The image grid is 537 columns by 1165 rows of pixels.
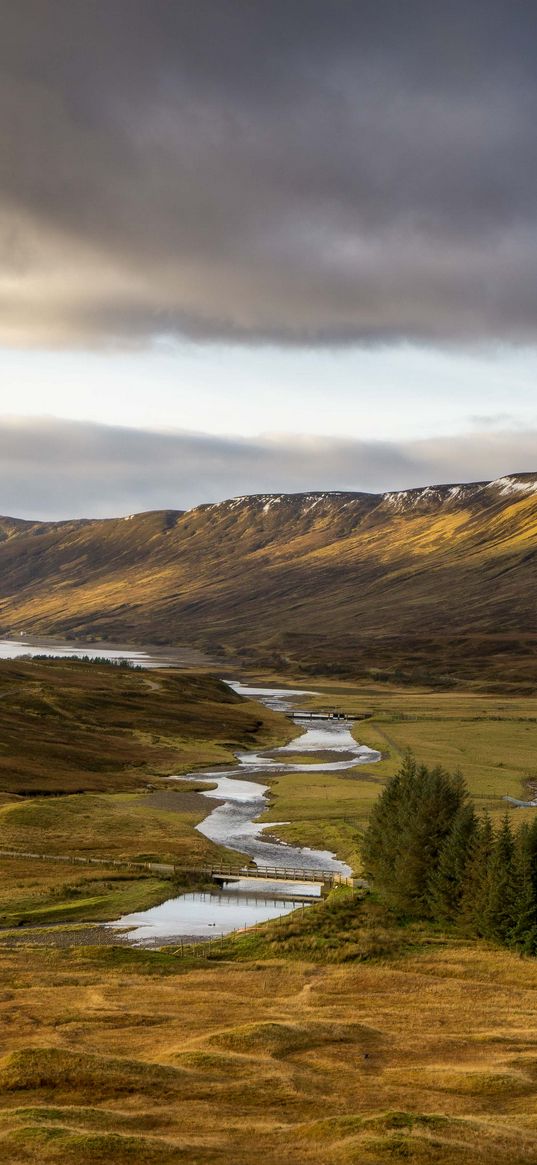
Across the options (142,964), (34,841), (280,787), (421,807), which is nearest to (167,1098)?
(142,964)

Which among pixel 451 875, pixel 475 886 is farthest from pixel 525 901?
pixel 451 875

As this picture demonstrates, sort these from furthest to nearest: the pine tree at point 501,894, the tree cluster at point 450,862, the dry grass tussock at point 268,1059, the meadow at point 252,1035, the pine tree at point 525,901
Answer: the pine tree at point 501,894 < the tree cluster at point 450,862 < the pine tree at point 525,901 < the meadow at point 252,1035 < the dry grass tussock at point 268,1059

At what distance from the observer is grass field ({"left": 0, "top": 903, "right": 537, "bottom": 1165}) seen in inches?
1222

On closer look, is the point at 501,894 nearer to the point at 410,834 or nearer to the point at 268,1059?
the point at 410,834

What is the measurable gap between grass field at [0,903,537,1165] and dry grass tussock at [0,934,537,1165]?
0.09 m

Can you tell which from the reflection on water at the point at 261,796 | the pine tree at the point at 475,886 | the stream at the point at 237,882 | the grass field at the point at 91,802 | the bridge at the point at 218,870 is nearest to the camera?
the pine tree at the point at 475,886

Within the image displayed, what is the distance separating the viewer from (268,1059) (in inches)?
1641

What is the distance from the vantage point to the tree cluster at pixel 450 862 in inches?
2608

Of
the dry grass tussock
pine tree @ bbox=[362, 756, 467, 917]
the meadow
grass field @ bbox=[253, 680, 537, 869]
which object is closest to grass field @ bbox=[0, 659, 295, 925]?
the meadow

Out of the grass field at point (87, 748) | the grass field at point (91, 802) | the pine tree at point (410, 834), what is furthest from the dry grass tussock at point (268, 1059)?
the grass field at point (87, 748)

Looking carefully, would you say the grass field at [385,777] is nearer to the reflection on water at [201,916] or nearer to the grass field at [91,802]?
the grass field at [91,802]

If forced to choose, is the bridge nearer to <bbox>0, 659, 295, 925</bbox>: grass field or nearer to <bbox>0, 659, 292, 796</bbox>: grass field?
<bbox>0, 659, 295, 925</bbox>: grass field

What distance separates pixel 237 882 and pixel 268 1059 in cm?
4670

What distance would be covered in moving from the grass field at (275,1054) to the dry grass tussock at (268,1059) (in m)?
0.09
